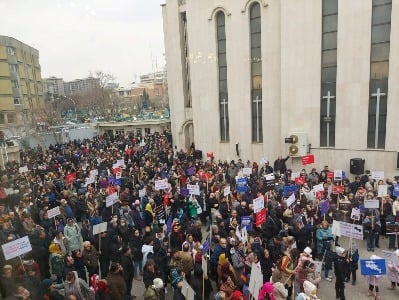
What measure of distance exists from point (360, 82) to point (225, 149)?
9.88 m

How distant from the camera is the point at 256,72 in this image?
23156mm

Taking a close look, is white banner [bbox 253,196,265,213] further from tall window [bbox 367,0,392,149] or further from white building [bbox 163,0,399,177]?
tall window [bbox 367,0,392,149]

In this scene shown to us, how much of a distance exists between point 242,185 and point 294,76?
8.69 m

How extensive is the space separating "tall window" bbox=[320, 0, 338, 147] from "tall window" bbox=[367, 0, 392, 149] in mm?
1901

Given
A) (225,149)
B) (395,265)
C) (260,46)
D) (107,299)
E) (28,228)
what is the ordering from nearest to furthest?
(107,299)
(395,265)
(28,228)
(260,46)
(225,149)

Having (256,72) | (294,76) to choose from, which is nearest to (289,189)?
(294,76)

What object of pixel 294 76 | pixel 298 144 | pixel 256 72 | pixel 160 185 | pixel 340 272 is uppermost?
pixel 256 72

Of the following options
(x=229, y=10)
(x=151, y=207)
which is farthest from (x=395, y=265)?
(x=229, y=10)

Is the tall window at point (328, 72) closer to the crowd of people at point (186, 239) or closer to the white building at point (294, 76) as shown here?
the white building at point (294, 76)

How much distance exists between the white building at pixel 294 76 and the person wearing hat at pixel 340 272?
38.2 ft

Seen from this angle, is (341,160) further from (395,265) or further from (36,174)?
(36,174)

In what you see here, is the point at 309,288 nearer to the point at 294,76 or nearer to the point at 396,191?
the point at 396,191

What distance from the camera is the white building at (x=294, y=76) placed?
1852cm

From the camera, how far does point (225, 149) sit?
25.1 meters
